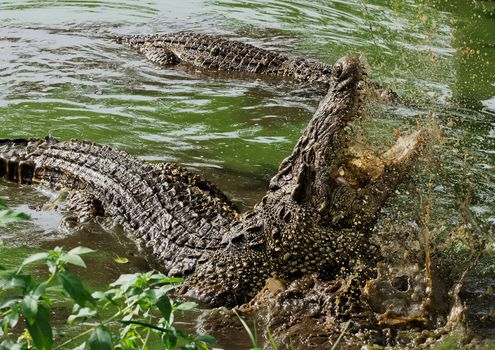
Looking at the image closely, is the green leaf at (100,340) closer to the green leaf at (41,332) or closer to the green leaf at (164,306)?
the green leaf at (41,332)

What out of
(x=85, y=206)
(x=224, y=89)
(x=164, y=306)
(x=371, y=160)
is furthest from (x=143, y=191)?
(x=224, y=89)

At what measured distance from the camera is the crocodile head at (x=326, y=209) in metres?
5.63

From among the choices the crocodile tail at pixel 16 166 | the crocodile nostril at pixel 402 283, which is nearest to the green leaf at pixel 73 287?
the crocodile nostril at pixel 402 283

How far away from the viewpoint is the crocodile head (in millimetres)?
5629

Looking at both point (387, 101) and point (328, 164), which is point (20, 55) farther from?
point (328, 164)

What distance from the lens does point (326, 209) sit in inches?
223

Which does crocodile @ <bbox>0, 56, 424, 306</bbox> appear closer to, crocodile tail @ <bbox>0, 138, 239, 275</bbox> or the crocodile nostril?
crocodile tail @ <bbox>0, 138, 239, 275</bbox>

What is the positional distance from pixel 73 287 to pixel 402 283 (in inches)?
114

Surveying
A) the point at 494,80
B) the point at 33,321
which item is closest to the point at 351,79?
the point at 33,321

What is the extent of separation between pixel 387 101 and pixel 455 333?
5.70 metres

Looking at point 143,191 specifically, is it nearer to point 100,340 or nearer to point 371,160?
point 371,160

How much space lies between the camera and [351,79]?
223 inches

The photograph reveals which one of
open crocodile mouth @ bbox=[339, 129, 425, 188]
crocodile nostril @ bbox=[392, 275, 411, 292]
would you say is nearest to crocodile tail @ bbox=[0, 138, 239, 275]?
open crocodile mouth @ bbox=[339, 129, 425, 188]

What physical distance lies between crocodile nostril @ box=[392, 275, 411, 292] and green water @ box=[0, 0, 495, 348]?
1333 millimetres
